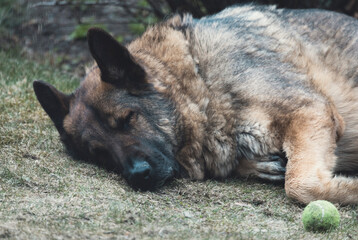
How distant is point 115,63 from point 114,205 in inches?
51.0

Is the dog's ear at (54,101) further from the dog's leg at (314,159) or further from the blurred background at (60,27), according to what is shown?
the blurred background at (60,27)

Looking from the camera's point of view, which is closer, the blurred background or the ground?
the ground

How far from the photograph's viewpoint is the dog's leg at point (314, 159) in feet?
12.3

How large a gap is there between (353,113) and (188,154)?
1454 millimetres

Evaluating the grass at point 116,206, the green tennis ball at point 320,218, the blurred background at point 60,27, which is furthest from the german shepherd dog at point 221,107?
the blurred background at point 60,27

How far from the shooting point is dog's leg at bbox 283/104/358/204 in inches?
148

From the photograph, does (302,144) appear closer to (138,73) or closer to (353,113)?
(353,113)

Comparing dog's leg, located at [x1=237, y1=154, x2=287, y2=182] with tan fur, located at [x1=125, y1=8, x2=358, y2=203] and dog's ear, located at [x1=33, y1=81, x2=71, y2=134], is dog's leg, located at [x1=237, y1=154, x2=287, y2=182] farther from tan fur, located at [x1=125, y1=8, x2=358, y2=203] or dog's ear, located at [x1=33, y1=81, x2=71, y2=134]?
dog's ear, located at [x1=33, y1=81, x2=71, y2=134]

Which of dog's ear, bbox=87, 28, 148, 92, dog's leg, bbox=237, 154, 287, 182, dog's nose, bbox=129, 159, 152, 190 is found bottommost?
dog's leg, bbox=237, 154, 287, 182

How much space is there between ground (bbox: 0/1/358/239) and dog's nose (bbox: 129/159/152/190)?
7 centimetres

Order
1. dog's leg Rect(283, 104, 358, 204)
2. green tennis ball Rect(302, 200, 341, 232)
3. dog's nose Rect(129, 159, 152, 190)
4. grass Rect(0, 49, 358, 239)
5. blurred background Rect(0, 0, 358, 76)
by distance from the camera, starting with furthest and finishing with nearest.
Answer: blurred background Rect(0, 0, 358, 76) < dog's nose Rect(129, 159, 152, 190) < dog's leg Rect(283, 104, 358, 204) < green tennis ball Rect(302, 200, 341, 232) < grass Rect(0, 49, 358, 239)

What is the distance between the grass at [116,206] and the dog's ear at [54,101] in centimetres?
32

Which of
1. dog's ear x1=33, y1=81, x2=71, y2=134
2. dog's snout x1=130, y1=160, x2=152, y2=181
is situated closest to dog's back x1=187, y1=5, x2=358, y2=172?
dog's snout x1=130, y1=160, x2=152, y2=181

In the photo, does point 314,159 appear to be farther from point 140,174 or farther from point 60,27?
point 60,27
